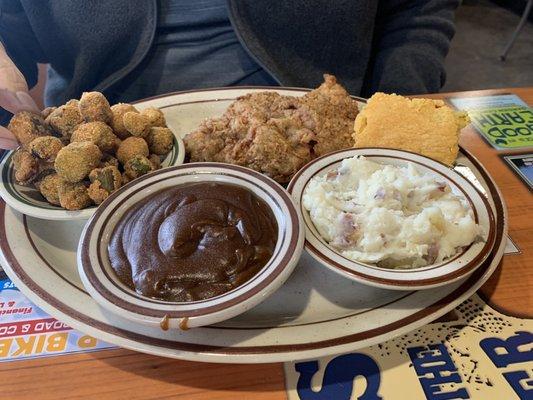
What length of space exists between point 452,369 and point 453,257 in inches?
10.5

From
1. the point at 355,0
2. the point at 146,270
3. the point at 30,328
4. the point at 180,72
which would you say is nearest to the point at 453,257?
the point at 146,270

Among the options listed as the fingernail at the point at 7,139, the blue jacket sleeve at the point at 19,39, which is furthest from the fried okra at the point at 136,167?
the blue jacket sleeve at the point at 19,39

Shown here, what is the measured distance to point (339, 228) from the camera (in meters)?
1.21

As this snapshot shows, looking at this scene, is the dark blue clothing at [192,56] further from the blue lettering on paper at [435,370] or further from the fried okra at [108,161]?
the blue lettering on paper at [435,370]

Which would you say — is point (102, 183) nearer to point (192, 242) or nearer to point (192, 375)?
point (192, 242)

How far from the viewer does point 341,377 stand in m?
1.06

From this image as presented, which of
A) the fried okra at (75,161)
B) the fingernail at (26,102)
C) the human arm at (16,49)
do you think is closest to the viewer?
the fried okra at (75,161)

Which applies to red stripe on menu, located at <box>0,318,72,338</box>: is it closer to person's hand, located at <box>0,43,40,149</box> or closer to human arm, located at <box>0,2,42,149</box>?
person's hand, located at <box>0,43,40,149</box>

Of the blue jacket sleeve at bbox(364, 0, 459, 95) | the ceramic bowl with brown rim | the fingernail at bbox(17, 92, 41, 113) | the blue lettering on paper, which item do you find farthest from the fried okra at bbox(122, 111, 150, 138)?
the blue jacket sleeve at bbox(364, 0, 459, 95)

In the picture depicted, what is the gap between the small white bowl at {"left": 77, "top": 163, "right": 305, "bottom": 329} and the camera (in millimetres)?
976

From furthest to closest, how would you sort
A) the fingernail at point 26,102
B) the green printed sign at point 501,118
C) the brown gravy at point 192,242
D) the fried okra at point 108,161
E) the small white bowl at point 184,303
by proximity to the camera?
the green printed sign at point 501,118, the fingernail at point 26,102, the fried okra at point 108,161, the brown gravy at point 192,242, the small white bowl at point 184,303

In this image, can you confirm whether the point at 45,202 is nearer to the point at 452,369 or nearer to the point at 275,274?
the point at 275,274

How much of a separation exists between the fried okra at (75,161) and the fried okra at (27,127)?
6.6 inches

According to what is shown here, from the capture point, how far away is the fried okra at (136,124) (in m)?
1.54
